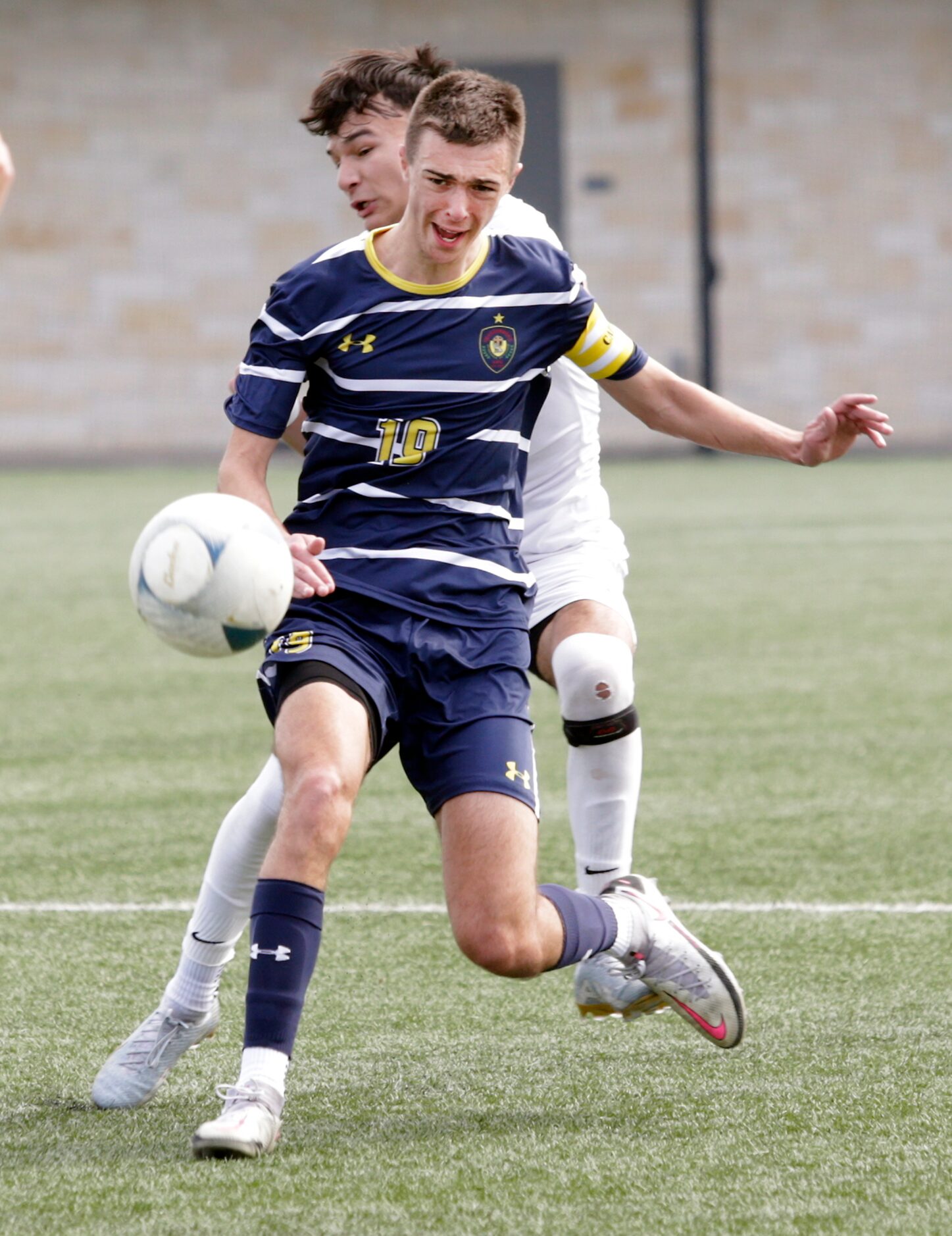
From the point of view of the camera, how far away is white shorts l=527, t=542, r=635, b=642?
170 inches

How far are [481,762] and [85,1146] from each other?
3.01ft

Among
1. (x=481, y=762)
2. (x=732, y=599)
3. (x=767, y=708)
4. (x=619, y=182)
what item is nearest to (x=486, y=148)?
(x=481, y=762)

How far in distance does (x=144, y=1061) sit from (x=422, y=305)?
56.7 inches

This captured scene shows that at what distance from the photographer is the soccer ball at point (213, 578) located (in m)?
3.18

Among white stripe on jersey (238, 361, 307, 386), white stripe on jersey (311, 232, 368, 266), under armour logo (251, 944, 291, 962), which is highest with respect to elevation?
white stripe on jersey (311, 232, 368, 266)

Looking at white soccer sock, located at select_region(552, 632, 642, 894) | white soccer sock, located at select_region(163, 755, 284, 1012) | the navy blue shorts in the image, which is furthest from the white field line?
the navy blue shorts

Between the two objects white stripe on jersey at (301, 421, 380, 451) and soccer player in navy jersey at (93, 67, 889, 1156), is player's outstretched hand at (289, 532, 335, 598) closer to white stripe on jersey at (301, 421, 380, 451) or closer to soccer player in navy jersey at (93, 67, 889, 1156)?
soccer player in navy jersey at (93, 67, 889, 1156)

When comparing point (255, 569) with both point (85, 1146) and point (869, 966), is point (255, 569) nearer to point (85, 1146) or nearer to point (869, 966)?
point (85, 1146)

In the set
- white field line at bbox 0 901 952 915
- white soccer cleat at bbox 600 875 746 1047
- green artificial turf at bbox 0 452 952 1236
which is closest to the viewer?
green artificial turf at bbox 0 452 952 1236

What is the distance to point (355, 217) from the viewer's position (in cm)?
2359

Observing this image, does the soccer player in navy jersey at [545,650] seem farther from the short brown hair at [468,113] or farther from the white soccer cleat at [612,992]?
the short brown hair at [468,113]

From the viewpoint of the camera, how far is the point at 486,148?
340 cm

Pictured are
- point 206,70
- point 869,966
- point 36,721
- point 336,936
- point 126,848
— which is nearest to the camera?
point 869,966

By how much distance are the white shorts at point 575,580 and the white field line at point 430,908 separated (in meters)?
0.84
